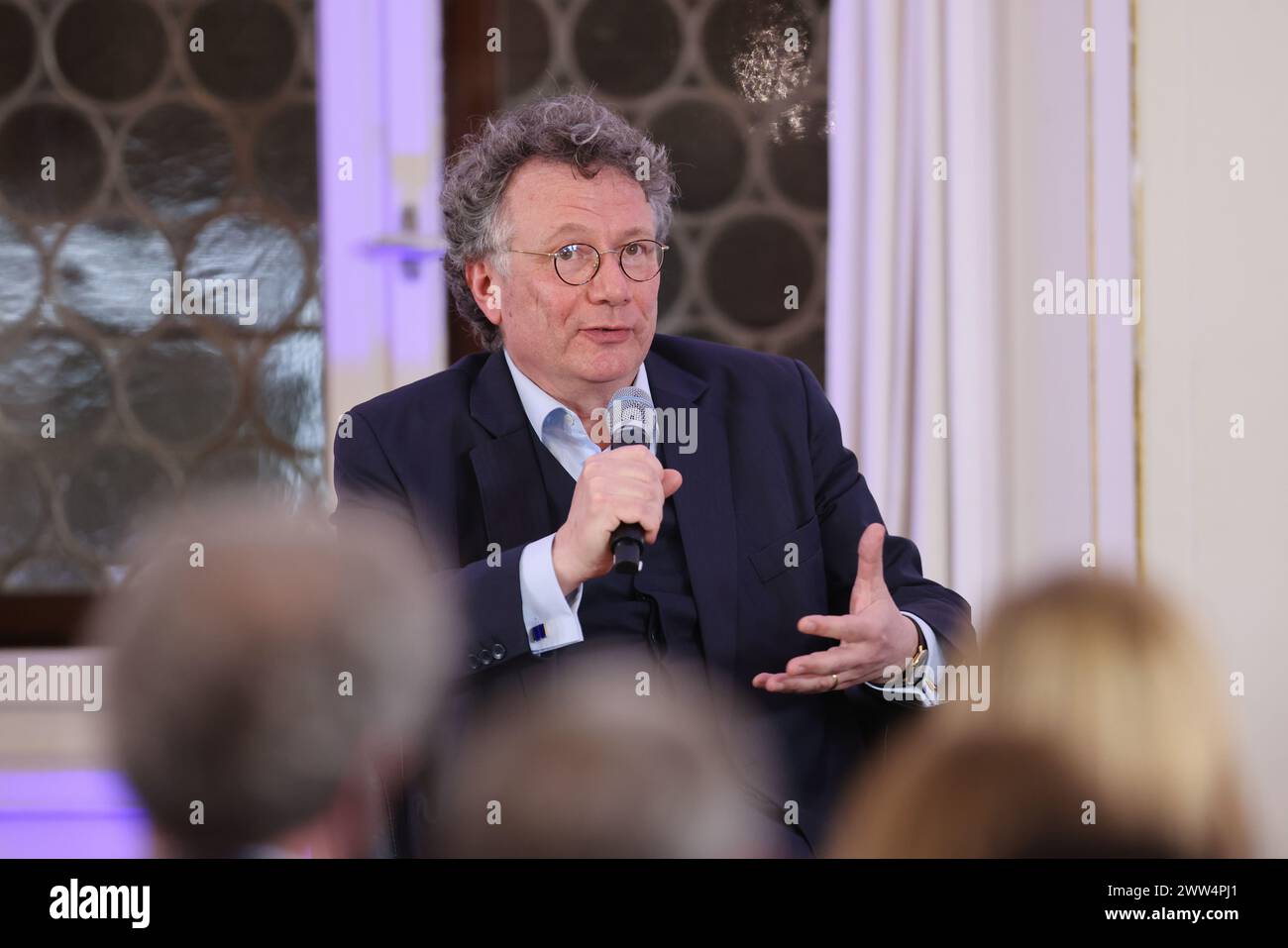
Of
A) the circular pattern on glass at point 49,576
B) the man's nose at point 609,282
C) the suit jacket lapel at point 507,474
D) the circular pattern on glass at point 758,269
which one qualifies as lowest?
the circular pattern on glass at point 49,576

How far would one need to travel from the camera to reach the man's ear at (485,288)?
1.85 meters

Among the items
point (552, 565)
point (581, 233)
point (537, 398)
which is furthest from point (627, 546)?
point (581, 233)

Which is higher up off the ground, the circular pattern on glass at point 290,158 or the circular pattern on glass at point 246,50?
the circular pattern on glass at point 246,50

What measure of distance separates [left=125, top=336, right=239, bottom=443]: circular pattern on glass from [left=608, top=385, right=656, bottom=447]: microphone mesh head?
3.45ft

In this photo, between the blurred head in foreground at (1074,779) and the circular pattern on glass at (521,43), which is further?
the circular pattern on glass at (521,43)

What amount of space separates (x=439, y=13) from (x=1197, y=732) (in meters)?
1.94

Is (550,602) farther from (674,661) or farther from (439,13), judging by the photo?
(439,13)

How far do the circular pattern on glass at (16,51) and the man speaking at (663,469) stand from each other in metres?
1.03

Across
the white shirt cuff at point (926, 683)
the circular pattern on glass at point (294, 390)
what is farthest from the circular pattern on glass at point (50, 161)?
the white shirt cuff at point (926, 683)

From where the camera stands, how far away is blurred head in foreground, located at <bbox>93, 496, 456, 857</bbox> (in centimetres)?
85

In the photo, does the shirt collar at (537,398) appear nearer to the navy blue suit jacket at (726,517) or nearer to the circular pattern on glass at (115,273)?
the navy blue suit jacket at (726,517)
